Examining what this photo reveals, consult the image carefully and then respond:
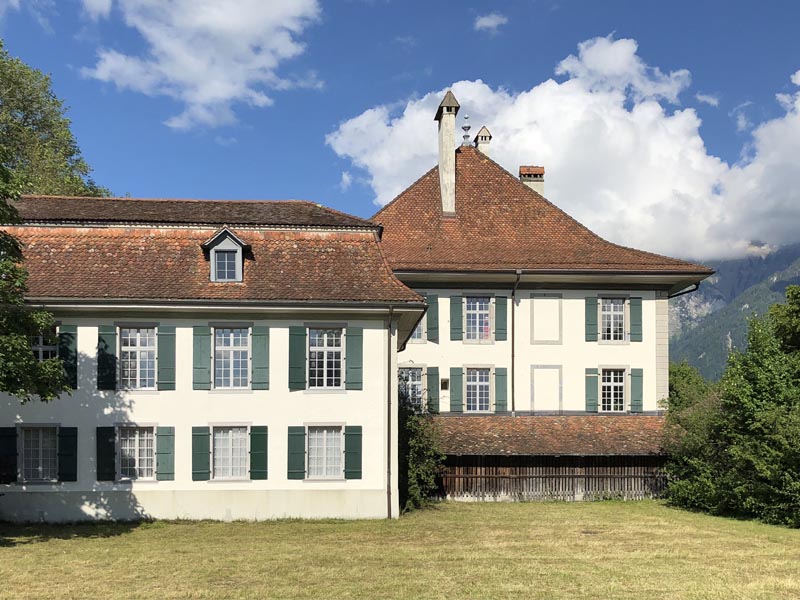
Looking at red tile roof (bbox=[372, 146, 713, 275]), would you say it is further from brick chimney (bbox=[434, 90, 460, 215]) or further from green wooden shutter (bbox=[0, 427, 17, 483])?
green wooden shutter (bbox=[0, 427, 17, 483])

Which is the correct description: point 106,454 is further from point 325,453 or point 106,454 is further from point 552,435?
point 552,435

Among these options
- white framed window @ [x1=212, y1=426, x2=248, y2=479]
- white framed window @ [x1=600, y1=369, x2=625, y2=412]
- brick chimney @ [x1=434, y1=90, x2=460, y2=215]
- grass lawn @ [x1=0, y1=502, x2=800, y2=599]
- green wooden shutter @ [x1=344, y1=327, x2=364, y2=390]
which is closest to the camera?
grass lawn @ [x1=0, y1=502, x2=800, y2=599]

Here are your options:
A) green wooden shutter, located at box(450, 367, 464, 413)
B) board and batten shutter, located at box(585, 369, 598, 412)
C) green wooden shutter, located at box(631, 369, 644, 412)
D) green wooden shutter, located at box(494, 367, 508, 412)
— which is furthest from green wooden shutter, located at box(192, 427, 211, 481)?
green wooden shutter, located at box(631, 369, 644, 412)

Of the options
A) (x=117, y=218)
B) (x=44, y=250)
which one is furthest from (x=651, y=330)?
(x=44, y=250)

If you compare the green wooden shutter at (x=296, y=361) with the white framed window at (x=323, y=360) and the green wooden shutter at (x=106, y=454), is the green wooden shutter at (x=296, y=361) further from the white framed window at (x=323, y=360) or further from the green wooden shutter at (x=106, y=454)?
the green wooden shutter at (x=106, y=454)

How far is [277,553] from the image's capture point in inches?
542

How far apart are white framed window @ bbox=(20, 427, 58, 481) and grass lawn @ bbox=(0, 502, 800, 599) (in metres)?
1.34

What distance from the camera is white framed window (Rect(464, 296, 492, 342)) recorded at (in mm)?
24609

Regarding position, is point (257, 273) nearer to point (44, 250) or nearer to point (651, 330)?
point (44, 250)

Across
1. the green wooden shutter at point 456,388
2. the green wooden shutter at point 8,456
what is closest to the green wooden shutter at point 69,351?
the green wooden shutter at point 8,456

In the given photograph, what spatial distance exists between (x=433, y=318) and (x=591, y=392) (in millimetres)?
6202

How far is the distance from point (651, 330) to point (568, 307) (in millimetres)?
3125

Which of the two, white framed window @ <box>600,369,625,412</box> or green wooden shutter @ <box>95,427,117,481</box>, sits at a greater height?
white framed window @ <box>600,369,625,412</box>

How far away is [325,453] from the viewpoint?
1831 cm
